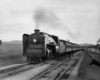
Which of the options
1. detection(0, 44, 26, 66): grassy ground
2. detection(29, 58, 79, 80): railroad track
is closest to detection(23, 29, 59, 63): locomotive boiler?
detection(0, 44, 26, 66): grassy ground

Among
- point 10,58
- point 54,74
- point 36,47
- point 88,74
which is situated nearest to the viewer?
point 54,74

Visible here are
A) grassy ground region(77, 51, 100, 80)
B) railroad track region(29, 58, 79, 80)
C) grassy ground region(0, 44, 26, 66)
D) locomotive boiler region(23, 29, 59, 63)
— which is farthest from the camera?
grassy ground region(0, 44, 26, 66)

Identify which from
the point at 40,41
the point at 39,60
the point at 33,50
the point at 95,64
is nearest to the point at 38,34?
the point at 40,41

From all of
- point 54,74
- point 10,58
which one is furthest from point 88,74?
point 10,58

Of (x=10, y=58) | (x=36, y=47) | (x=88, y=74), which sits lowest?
(x=88, y=74)

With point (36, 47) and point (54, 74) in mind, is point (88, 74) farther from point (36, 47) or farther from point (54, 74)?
point (36, 47)

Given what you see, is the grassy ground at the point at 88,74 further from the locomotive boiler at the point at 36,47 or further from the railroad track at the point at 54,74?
the locomotive boiler at the point at 36,47

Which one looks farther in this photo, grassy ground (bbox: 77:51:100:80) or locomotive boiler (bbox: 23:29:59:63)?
locomotive boiler (bbox: 23:29:59:63)

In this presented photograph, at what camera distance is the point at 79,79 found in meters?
7.47

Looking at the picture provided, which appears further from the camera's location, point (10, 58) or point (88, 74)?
point (10, 58)

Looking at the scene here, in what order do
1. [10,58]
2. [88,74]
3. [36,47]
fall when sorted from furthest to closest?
1. [10,58]
2. [36,47]
3. [88,74]

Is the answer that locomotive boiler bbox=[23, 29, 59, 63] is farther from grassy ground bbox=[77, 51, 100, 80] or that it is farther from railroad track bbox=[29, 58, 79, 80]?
grassy ground bbox=[77, 51, 100, 80]

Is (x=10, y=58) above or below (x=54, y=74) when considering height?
above

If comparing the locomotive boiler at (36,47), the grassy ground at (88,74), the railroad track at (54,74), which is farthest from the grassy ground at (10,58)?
the grassy ground at (88,74)
